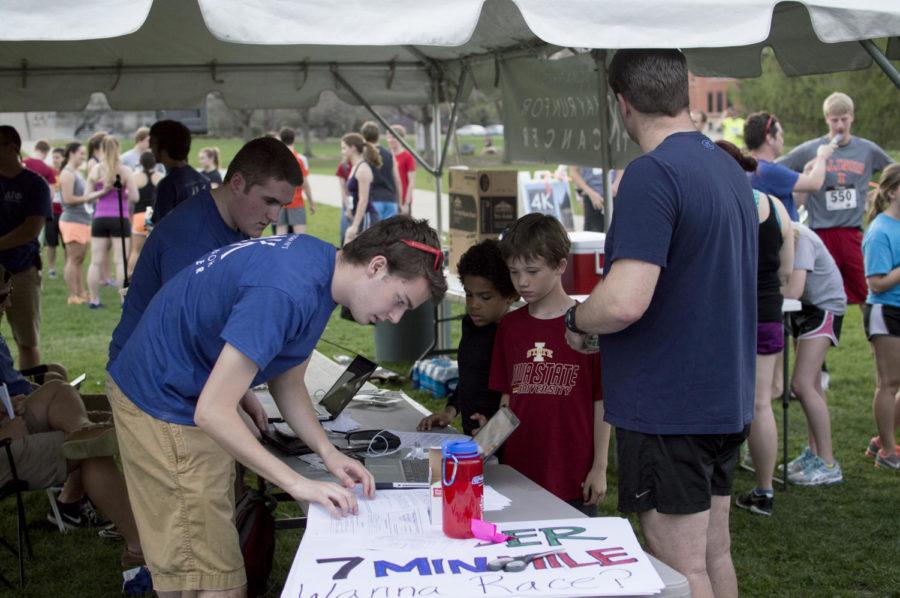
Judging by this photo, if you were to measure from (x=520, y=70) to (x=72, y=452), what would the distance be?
→ 3192 millimetres

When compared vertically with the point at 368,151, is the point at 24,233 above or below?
below

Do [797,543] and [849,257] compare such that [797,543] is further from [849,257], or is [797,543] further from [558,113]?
[849,257]

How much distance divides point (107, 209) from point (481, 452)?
9041mm

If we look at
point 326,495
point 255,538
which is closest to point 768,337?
point 255,538

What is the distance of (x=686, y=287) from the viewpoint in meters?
2.22

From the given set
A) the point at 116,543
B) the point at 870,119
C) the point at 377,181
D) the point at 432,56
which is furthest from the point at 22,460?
the point at 870,119

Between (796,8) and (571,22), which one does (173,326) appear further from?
(796,8)

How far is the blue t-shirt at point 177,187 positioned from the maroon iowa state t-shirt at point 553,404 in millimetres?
2546

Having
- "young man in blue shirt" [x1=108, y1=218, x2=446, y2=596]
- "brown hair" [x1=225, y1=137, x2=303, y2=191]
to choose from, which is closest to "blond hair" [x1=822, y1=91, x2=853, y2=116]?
"brown hair" [x1=225, y1=137, x2=303, y2=191]

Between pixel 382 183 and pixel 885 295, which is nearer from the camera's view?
pixel 885 295

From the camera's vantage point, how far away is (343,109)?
41.7 m

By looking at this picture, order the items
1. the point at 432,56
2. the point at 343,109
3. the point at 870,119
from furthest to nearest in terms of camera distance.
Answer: the point at 343,109 → the point at 870,119 → the point at 432,56

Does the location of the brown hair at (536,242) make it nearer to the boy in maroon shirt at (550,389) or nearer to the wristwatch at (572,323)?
the boy in maroon shirt at (550,389)

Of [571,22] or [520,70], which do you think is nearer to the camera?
[571,22]
